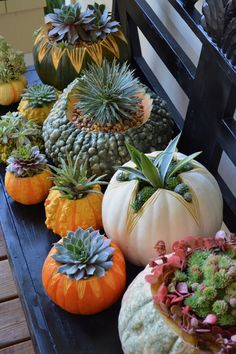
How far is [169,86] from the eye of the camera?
137cm

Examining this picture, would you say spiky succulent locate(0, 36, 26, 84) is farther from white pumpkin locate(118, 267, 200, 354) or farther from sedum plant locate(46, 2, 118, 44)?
white pumpkin locate(118, 267, 200, 354)

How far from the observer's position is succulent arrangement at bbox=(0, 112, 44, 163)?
119 cm

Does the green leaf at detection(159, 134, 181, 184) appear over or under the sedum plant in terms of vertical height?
under

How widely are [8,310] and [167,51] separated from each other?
0.94m

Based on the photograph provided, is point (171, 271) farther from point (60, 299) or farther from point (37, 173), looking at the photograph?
point (37, 173)

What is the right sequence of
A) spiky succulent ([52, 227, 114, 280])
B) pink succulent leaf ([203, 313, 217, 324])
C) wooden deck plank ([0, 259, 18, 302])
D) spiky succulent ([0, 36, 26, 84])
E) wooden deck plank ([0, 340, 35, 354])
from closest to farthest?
pink succulent leaf ([203, 313, 217, 324]) < spiky succulent ([52, 227, 114, 280]) < spiky succulent ([0, 36, 26, 84]) < wooden deck plank ([0, 340, 35, 354]) < wooden deck plank ([0, 259, 18, 302])

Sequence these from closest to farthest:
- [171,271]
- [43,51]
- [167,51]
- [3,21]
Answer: [171,271], [167,51], [43,51], [3,21]

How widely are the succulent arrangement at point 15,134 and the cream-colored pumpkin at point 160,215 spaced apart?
32 centimetres

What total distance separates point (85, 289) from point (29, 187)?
0.31 metres

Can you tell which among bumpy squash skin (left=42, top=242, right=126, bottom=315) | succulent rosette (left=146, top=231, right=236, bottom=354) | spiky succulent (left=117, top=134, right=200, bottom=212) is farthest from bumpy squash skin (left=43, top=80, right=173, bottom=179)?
succulent rosette (left=146, top=231, right=236, bottom=354)

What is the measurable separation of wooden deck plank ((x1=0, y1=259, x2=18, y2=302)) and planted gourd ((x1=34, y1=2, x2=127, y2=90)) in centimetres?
72

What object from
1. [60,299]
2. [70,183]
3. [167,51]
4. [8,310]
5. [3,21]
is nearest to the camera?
[60,299]

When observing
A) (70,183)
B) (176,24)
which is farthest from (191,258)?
(176,24)

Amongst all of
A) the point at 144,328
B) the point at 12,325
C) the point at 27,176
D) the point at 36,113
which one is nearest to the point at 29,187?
the point at 27,176
